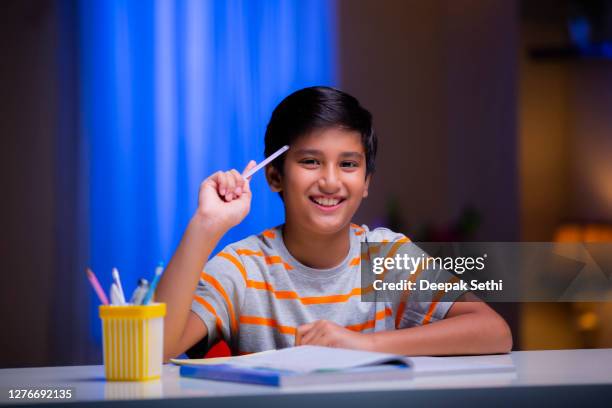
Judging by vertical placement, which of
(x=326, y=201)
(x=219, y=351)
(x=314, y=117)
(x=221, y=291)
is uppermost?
(x=314, y=117)

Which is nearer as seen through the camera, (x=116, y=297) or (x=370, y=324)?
(x=116, y=297)

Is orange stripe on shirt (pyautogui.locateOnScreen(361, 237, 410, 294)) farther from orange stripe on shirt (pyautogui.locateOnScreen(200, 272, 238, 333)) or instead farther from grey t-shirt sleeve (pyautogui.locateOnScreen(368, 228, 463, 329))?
orange stripe on shirt (pyautogui.locateOnScreen(200, 272, 238, 333))

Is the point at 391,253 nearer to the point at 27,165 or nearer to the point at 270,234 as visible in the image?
the point at 270,234

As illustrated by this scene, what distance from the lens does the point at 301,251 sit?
149 cm

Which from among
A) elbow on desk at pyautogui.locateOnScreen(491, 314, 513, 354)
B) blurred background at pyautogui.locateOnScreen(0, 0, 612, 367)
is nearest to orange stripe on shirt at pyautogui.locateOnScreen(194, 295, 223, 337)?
elbow on desk at pyautogui.locateOnScreen(491, 314, 513, 354)

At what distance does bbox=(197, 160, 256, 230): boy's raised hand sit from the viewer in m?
1.29

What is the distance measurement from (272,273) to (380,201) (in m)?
2.34

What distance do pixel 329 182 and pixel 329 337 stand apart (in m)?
0.40

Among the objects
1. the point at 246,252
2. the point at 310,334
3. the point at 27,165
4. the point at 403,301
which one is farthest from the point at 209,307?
the point at 27,165

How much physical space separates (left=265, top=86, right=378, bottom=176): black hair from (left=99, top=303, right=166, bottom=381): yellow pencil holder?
628 mm

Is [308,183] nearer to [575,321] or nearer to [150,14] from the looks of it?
[150,14]

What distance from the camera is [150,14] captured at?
3.28 meters

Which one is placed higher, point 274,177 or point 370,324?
point 274,177

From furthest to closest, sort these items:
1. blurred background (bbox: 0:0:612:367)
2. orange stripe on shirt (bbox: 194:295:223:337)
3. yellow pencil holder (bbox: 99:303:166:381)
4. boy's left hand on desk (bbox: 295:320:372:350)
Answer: blurred background (bbox: 0:0:612:367), orange stripe on shirt (bbox: 194:295:223:337), boy's left hand on desk (bbox: 295:320:372:350), yellow pencil holder (bbox: 99:303:166:381)
